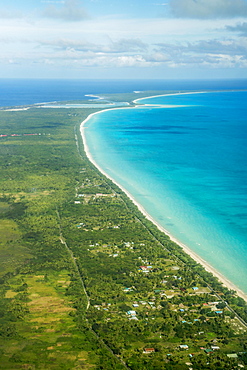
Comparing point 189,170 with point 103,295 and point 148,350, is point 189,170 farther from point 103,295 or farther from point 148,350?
point 148,350

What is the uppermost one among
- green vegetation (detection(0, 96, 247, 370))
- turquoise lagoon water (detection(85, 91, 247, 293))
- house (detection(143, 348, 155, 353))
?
turquoise lagoon water (detection(85, 91, 247, 293))

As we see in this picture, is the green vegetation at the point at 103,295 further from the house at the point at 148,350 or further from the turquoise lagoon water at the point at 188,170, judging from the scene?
the turquoise lagoon water at the point at 188,170

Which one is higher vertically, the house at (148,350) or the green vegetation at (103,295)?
the green vegetation at (103,295)

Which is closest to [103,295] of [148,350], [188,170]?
[148,350]

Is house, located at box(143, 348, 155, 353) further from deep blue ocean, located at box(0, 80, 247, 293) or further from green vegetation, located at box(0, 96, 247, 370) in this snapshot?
deep blue ocean, located at box(0, 80, 247, 293)

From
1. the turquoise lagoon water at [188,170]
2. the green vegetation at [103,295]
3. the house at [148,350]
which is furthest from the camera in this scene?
the turquoise lagoon water at [188,170]

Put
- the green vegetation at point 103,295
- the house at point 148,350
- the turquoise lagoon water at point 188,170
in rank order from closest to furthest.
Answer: the green vegetation at point 103,295
the house at point 148,350
the turquoise lagoon water at point 188,170

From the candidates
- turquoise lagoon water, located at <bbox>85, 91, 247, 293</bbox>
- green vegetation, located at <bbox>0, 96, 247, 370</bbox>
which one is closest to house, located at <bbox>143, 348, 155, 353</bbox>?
green vegetation, located at <bbox>0, 96, 247, 370</bbox>

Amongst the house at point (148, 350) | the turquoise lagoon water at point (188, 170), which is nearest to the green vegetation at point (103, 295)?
the house at point (148, 350)
